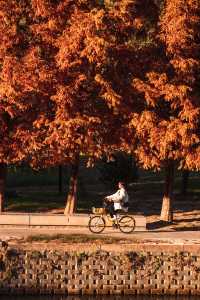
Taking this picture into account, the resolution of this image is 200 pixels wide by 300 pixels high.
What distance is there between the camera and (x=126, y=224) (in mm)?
30344

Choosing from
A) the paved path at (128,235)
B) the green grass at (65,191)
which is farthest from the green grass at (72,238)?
the green grass at (65,191)

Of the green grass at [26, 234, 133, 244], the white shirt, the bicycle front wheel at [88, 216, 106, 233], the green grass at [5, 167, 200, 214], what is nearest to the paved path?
the bicycle front wheel at [88, 216, 106, 233]

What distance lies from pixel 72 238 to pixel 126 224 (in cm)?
333

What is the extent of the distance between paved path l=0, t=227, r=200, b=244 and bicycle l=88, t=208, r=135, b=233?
8.9 inches

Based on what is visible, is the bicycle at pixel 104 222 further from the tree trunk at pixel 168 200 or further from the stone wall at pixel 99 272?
the tree trunk at pixel 168 200


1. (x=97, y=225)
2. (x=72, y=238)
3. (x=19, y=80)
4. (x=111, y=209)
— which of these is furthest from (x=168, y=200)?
(x=19, y=80)

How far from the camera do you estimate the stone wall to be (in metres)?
26.0

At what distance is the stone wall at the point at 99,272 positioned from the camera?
85.4 feet

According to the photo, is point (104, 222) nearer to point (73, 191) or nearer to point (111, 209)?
point (111, 209)

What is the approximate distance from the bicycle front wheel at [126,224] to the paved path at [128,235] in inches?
8.2

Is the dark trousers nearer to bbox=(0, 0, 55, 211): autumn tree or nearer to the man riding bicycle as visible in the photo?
the man riding bicycle

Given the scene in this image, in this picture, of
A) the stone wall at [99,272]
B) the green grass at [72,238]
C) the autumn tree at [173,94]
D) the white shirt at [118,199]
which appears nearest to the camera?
the stone wall at [99,272]

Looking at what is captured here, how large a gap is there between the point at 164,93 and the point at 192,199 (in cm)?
1618

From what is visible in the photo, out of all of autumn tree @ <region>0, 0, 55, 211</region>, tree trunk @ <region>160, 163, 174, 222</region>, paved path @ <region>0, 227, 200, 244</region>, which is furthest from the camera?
tree trunk @ <region>160, 163, 174, 222</region>
